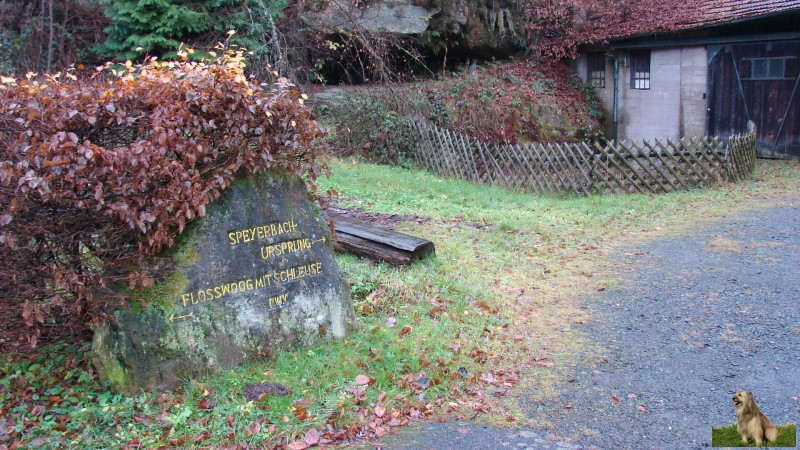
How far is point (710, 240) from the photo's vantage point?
947cm

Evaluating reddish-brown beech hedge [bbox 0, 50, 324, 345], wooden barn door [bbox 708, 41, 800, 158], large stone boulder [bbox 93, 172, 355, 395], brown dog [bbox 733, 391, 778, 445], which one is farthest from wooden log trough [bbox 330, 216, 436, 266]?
wooden barn door [bbox 708, 41, 800, 158]

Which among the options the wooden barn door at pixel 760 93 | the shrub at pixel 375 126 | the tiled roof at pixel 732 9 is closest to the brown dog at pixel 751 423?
the shrub at pixel 375 126

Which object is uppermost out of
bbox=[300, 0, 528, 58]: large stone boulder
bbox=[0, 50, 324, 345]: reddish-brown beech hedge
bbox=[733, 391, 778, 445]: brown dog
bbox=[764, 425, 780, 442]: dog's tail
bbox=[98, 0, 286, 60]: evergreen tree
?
bbox=[300, 0, 528, 58]: large stone boulder

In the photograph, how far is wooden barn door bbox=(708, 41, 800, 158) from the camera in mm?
17203

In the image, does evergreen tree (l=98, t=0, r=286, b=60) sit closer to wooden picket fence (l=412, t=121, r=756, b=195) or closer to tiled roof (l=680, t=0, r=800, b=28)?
wooden picket fence (l=412, t=121, r=756, b=195)

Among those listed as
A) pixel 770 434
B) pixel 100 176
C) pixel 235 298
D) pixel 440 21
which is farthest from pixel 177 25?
pixel 770 434

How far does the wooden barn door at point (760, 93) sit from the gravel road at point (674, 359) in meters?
10.3

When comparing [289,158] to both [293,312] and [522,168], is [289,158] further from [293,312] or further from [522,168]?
[522,168]

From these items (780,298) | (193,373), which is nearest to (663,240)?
(780,298)

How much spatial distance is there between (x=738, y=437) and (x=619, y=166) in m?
9.99

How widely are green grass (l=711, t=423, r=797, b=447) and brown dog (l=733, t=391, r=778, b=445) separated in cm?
5

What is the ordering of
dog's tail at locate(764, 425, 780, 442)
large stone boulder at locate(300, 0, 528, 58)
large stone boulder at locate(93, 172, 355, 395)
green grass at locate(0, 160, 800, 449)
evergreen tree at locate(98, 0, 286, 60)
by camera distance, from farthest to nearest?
large stone boulder at locate(300, 0, 528, 58) < evergreen tree at locate(98, 0, 286, 60) < large stone boulder at locate(93, 172, 355, 395) < green grass at locate(0, 160, 800, 449) < dog's tail at locate(764, 425, 780, 442)

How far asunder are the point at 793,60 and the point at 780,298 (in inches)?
506

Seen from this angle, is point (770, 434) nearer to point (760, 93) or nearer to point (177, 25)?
point (177, 25)
